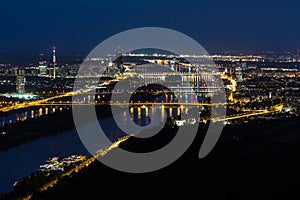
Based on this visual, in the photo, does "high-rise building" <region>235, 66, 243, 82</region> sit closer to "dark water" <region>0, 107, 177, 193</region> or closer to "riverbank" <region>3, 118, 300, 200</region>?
"dark water" <region>0, 107, 177, 193</region>

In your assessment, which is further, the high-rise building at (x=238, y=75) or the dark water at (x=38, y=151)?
the high-rise building at (x=238, y=75)

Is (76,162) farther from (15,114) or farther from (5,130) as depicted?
(15,114)

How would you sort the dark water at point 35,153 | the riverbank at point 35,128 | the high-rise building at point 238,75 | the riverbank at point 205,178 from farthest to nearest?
1. the high-rise building at point 238,75
2. the riverbank at point 35,128
3. the dark water at point 35,153
4. the riverbank at point 205,178

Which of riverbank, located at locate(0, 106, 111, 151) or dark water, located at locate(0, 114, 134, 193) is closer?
dark water, located at locate(0, 114, 134, 193)

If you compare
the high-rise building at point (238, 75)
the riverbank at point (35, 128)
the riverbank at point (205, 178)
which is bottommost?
the riverbank at point (205, 178)

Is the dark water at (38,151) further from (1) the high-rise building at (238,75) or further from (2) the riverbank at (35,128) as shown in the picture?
(1) the high-rise building at (238,75)

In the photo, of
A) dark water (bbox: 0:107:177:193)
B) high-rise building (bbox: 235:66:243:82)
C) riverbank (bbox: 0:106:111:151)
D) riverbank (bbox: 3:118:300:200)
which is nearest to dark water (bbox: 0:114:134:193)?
dark water (bbox: 0:107:177:193)

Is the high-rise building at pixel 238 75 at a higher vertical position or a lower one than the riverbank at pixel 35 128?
higher

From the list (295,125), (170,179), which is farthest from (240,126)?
(170,179)

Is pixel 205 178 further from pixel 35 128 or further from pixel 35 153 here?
pixel 35 128

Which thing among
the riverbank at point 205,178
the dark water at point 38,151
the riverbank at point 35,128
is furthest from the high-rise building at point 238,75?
the riverbank at point 205,178
